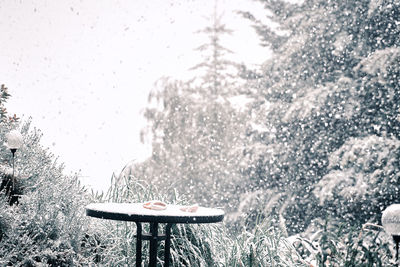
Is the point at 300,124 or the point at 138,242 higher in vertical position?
the point at 300,124

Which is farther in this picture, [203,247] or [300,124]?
[300,124]

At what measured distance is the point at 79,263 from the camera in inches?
138

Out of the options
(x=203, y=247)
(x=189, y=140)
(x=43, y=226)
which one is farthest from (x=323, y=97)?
(x=43, y=226)

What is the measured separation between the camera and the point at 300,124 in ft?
31.3

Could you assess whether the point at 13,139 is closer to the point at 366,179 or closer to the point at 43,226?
the point at 43,226

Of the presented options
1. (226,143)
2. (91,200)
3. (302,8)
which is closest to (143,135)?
(226,143)

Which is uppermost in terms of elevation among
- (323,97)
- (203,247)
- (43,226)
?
(323,97)

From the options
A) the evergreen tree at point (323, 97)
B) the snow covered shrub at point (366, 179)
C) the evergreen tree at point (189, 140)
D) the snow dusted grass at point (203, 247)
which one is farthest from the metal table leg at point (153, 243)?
the evergreen tree at point (189, 140)

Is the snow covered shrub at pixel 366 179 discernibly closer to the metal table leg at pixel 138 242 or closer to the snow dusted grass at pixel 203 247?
the snow dusted grass at pixel 203 247

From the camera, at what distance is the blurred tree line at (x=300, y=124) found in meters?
7.88

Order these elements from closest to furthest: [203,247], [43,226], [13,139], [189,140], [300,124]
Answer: [43,226]
[203,247]
[13,139]
[300,124]
[189,140]

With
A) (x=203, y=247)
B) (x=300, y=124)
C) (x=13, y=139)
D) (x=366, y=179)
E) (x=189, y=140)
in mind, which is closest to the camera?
(x=203, y=247)

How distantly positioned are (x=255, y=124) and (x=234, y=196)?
178 centimetres

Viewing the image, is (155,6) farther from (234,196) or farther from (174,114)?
(234,196)
